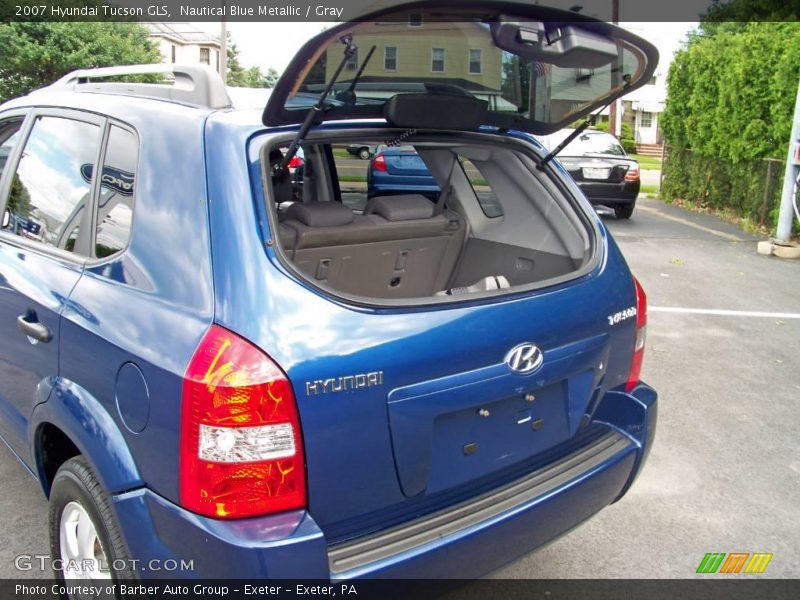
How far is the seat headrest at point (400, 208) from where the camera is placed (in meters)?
3.15

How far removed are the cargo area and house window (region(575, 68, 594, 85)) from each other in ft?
1.26

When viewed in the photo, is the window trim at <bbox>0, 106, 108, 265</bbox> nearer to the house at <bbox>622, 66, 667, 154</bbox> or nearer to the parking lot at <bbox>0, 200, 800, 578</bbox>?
the parking lot at <bbox>0, 200, 800, 578</bbox>

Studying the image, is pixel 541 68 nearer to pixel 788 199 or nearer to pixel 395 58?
pixel 395 58

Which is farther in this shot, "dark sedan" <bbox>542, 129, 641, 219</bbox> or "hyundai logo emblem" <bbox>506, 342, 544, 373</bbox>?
"dark sedan" <bbox>542, 129, 641, 219</bbox>

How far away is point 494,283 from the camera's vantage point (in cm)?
301

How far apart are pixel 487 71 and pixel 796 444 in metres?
3.09

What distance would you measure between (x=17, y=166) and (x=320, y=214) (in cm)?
130

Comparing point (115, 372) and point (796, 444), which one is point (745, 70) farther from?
point (115, 372)

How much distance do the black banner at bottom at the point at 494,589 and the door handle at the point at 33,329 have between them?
82cm

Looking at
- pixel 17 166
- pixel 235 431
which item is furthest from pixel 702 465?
pixel 17 166

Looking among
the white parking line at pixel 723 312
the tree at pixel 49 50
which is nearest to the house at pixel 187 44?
the tree at pixel 49 50

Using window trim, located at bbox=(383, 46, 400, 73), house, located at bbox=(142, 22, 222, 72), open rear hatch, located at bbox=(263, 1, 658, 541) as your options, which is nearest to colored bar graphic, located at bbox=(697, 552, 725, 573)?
open rear hatch, located at bbox=(263, 1, 658, 541)

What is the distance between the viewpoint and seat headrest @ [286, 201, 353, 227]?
113 inches

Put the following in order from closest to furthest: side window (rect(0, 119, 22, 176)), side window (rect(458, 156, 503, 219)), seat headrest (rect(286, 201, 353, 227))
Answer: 1. seat headrest (rect(286, 201, 353, 227))
2. side window (rect(0, 119, 22, 176))
3. side window (rect(458, 156, 503, 219))
